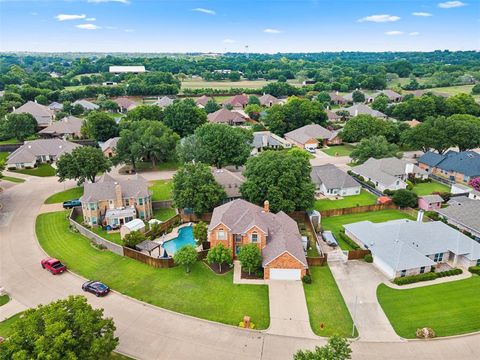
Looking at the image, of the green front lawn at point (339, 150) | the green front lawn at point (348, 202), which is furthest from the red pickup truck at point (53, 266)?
the green front lawn at point (339, 150)

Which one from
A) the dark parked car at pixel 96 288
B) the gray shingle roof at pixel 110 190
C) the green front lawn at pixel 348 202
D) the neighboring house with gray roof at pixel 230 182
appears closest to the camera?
the dark parked car at pixel 96 288

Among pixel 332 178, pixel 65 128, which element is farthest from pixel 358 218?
pixel 65 128

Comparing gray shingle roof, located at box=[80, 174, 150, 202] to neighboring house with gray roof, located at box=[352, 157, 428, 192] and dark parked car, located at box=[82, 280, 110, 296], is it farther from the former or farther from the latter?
neighboring house with gray roof, located at box=[352, 157, 428, 192]

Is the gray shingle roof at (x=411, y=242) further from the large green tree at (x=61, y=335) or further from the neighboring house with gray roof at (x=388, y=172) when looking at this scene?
the large green tree at (x=61, y=335)

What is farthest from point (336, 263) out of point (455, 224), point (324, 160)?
point (324, 160)

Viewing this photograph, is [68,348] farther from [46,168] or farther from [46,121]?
[46,121]

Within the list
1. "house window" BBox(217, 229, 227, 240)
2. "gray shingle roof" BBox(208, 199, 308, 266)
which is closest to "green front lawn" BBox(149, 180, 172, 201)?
"gray shingle roof" BBox(208, 199, 308, 266)
